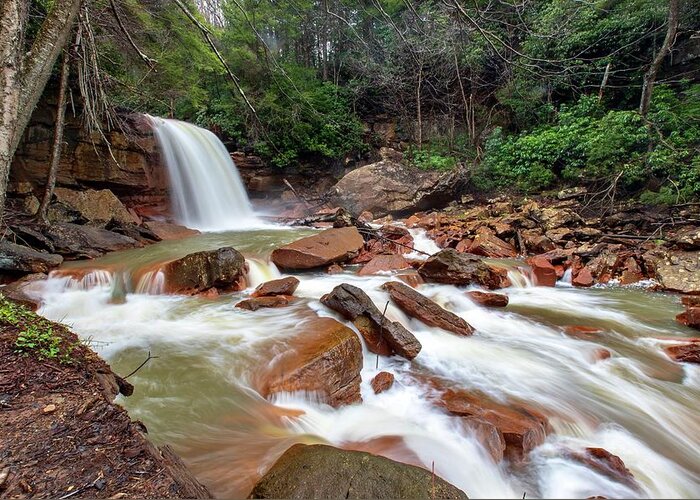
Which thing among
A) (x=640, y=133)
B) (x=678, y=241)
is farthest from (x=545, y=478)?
(x=640, y=133)

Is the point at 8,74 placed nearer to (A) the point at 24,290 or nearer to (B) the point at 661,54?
(A) the point at 24,290

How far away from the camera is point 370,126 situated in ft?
55.7

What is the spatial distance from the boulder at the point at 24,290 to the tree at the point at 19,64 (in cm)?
282

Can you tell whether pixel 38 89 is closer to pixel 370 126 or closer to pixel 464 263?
pixel 464 263

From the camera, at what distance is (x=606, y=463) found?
2.53m

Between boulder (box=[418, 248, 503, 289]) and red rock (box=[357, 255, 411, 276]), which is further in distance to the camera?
red rock (box=[357, 255, 411, 276])

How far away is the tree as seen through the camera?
8.66ft

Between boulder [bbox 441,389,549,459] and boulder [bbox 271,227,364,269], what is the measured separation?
3.83 metres

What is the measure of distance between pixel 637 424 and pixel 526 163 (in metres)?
10.4

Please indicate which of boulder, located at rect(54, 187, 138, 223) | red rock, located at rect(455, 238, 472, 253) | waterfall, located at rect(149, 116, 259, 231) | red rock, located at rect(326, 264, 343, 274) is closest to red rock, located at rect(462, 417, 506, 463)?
red rock, located at rect(326, 264, 343, 274)

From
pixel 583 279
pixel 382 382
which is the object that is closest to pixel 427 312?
pixel 382 382

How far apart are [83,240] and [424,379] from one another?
23.1 feet

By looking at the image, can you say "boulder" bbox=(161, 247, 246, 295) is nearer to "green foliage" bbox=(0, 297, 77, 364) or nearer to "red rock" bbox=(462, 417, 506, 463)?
"green foliage" bbox=(0, 297, 77, 364)

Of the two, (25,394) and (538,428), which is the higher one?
(25,394)
